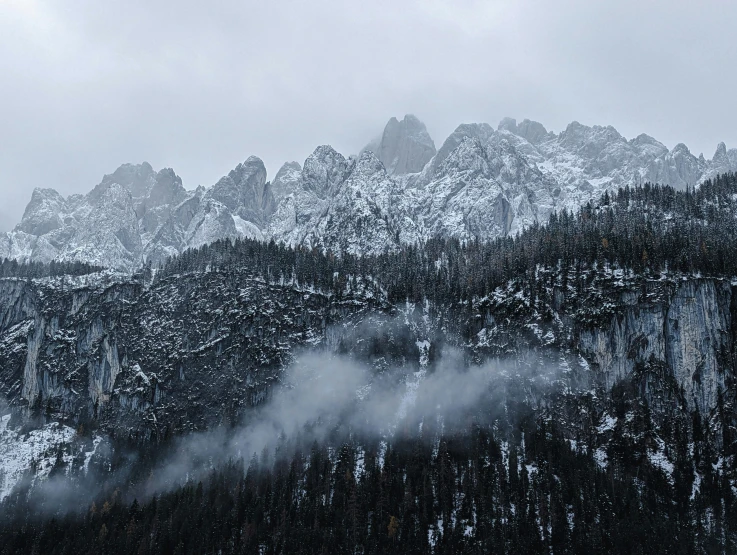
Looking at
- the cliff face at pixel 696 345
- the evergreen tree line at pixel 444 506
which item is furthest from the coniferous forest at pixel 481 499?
the cliff face at pixel 696 345

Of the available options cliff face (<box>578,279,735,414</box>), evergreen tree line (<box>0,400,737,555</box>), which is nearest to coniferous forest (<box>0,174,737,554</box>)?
evergreen tree line (<box>0,400,737,555</box>)

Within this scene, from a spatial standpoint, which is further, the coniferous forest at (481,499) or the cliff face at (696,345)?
the cliff face at (696,345)

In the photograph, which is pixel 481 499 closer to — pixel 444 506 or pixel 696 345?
pixel 444 506

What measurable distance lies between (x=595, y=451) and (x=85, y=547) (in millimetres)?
137875

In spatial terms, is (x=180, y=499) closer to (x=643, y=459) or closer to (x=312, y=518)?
(x=312, y=518)

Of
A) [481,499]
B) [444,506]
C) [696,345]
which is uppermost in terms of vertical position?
[696,345]

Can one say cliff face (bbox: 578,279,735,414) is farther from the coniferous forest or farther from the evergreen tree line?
the evergreen tree line

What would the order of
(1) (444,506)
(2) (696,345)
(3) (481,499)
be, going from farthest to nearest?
(2) (696,345) < (1) (444,506) < (3) (481,499)

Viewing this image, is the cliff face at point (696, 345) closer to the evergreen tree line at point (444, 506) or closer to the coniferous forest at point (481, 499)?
the coniferous forest at point (481, 499)

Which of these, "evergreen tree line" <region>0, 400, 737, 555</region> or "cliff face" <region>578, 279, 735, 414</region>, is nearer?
"evergreen tree line" <region>0, 400, 737, 555</region>

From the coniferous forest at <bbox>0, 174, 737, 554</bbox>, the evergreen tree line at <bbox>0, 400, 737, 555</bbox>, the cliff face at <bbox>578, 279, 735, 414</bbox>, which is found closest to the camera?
the evergreen tree line at <bbox>0, 400, 737, 555</bbox>

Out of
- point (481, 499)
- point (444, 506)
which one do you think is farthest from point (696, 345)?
point (444, 506)

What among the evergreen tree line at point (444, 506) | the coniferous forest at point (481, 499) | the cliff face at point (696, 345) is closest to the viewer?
the evergreen tree line at point (444, 506)

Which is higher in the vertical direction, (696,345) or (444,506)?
(696,345)
